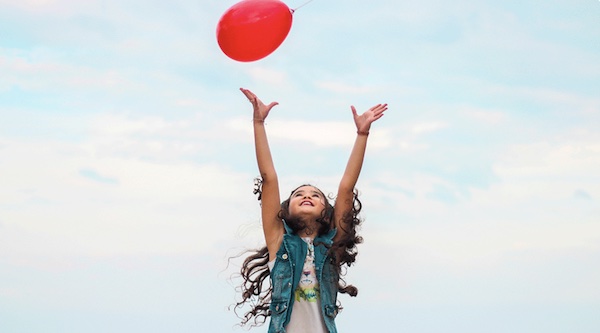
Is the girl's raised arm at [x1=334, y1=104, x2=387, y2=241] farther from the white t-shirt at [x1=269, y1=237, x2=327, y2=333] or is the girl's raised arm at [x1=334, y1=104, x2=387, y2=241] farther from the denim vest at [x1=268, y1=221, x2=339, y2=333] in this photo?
the white t-shirt at [x1=269, y1=237, x2=327, y2=333]

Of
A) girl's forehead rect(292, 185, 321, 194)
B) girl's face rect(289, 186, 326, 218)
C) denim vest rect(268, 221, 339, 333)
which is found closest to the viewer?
denim vest rect(268, 221, 339, 333)

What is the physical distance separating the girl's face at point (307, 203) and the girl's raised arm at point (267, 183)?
0.14 meters

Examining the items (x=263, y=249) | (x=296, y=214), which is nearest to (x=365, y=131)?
(x=296, y=214)

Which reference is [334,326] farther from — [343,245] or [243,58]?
[243,58]

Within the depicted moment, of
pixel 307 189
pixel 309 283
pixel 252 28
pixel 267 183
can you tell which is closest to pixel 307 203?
pixel 307 189

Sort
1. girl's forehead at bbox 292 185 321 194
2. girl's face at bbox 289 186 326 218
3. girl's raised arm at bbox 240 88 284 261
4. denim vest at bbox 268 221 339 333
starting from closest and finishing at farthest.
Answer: denim vest at bbox 268 221 339 333
girl's raised arm at bbox 240 88 284 261
girl's face at bbox 289 186 326 218
girl's forehead at bbox 292 185 321 194

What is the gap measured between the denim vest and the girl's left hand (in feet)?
2.81

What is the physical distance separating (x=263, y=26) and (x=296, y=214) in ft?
4.62

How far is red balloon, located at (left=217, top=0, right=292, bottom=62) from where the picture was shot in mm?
6371

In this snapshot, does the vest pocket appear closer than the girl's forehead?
Yes

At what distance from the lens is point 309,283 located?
6.19m

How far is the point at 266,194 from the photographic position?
629 centimetres

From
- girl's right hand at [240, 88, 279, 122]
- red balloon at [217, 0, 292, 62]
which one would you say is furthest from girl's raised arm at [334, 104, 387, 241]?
red balloon at [217, 0, 292, 62]

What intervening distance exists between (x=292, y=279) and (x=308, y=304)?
0.21 m
